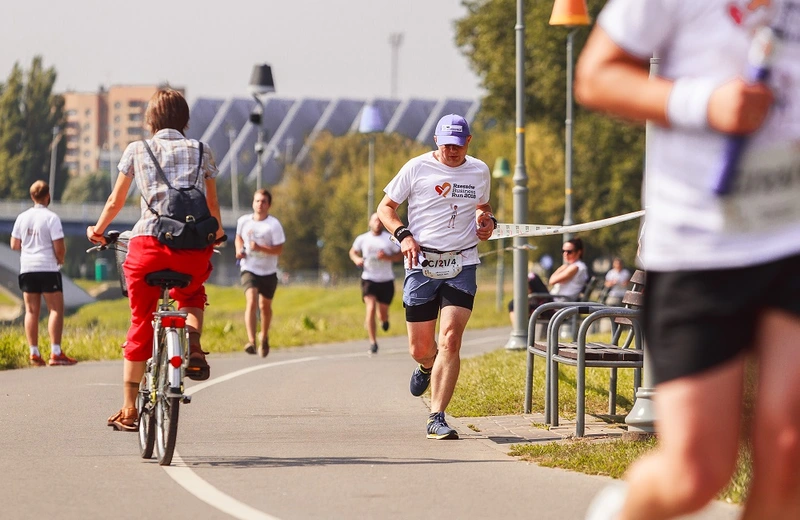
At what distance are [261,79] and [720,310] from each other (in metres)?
23.6

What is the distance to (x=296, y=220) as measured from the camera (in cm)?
11081

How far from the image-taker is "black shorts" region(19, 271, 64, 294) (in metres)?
15.5

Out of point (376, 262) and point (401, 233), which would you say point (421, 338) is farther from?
point (376, 262)

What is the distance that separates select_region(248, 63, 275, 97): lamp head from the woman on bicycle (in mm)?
18441

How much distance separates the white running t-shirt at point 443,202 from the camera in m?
9.12

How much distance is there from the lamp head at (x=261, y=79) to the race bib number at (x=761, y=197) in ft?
76.7

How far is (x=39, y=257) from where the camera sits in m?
15.5

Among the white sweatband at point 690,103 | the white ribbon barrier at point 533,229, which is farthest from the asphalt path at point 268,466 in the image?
the white sweatband at point 690,103

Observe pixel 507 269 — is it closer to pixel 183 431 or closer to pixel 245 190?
pixel 245 190

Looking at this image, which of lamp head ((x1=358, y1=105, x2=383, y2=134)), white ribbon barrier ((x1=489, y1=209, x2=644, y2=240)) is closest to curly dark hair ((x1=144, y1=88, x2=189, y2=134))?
white ribbon barrier ((x1=489, y1=209, x2=644, y2=240))

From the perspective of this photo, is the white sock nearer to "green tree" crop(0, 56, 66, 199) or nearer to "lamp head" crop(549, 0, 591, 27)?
"lamp head" crop(549, 0, 591, 27)

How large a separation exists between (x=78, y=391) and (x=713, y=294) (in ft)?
31.6

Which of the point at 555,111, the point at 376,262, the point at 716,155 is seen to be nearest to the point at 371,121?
the point at 376,262

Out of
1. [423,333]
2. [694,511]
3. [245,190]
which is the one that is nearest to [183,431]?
[423,333]
